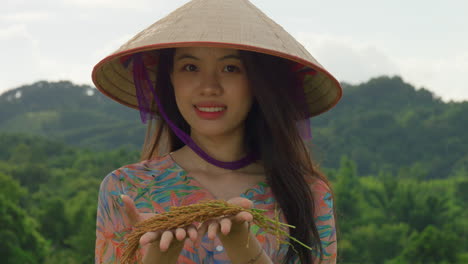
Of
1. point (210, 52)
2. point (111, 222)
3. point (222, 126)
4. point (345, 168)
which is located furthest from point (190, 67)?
point (345, 168)

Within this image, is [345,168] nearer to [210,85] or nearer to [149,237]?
[210,85]

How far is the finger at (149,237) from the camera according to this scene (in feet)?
6.08

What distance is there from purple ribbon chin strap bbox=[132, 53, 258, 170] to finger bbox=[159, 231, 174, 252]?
0.72m

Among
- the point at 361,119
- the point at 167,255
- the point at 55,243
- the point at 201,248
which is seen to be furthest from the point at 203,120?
the point at 361,119

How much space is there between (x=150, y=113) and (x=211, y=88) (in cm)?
51

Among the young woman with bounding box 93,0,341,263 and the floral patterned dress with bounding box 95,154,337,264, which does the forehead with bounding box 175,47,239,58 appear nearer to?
the young woman with bounding box 93,0,341,263

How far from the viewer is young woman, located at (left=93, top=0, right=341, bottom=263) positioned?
2.33 metres

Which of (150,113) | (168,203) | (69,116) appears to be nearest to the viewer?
(168,203)

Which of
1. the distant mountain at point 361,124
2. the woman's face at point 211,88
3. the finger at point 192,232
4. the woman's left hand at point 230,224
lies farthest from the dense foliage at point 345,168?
the finger at point 192,232

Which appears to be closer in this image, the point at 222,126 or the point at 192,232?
the point at 192,232

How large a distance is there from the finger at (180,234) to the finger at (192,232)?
1cm

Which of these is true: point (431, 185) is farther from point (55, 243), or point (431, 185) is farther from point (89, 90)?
point (89, 90)

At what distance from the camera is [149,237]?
1859mm

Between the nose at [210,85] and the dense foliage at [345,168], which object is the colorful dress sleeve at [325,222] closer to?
the dense foliage at [345,168]
